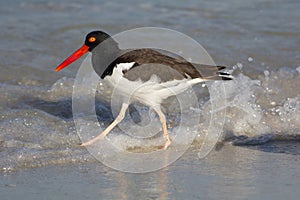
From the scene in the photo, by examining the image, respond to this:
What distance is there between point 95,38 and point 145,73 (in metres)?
0.63

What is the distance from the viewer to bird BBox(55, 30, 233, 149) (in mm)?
5000

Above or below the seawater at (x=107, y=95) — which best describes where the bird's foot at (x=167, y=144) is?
below

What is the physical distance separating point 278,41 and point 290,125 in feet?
9.36

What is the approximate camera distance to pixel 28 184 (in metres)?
4.18

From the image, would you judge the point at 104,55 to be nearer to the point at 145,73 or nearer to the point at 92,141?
the point at 145,73

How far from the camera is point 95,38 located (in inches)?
212

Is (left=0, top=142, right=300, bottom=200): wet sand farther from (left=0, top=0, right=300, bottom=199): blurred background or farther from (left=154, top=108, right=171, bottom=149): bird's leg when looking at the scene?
(left=154, top=108, right=171, bottom=149): bird's leg

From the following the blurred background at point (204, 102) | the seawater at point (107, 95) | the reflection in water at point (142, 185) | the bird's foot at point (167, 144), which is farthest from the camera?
the seawater at point (107, 95)

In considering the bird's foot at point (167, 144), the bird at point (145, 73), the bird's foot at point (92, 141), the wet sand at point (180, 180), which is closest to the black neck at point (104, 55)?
the bird at point (145, 73)

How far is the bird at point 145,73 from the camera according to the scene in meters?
5.00

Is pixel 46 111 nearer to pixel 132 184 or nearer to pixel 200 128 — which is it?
pixel 200 128

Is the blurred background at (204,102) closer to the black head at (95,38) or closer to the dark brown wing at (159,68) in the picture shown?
the dark brown wing at (159,68)

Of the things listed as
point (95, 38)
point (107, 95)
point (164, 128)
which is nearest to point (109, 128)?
point (164, 128)

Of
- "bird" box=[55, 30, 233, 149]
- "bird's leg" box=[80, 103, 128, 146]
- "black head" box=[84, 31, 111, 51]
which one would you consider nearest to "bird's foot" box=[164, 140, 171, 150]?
"bird" box=[55, 30, 233, 149]
